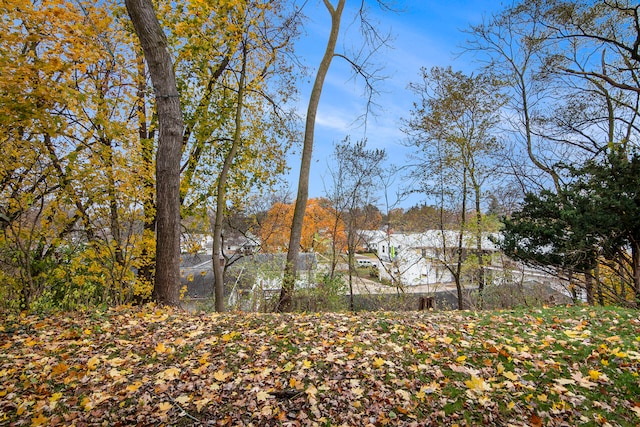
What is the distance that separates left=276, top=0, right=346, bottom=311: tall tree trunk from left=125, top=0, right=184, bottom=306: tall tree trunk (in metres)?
2.72

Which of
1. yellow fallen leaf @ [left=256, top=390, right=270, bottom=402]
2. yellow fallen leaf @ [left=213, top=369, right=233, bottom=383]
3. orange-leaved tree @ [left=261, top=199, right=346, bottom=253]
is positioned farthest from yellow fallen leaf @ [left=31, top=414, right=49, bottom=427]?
orange-leaved tree @ [left=261, top=199, right=346, bottom=253]

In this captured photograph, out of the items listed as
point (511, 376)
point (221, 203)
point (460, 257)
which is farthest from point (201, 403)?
point (460, 257)

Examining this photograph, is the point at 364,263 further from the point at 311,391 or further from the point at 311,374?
the point at 311,391

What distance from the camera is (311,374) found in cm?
280

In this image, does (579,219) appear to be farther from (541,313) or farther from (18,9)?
(18,9)

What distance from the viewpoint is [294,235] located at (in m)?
7.41

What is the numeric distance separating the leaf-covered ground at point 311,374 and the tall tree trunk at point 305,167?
10.2 ft

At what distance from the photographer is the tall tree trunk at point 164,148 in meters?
4.53

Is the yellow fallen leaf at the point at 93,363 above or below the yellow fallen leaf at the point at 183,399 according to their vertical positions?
above

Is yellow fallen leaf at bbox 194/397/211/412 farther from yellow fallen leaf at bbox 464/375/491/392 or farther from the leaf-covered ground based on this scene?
yellow fallen leaf at bbox 464/375/491/392

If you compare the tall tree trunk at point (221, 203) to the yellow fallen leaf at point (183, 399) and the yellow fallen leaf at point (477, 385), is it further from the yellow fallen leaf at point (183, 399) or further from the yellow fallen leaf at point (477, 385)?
the yellow fallen leaf at point (477, 385)

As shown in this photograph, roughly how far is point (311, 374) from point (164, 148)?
349 centimetres

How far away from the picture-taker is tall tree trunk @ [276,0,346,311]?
7234mm

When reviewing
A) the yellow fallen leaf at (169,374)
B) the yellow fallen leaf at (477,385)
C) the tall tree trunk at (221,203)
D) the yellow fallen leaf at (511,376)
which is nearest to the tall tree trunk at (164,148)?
the yellow fallen leaf at (169,374)
